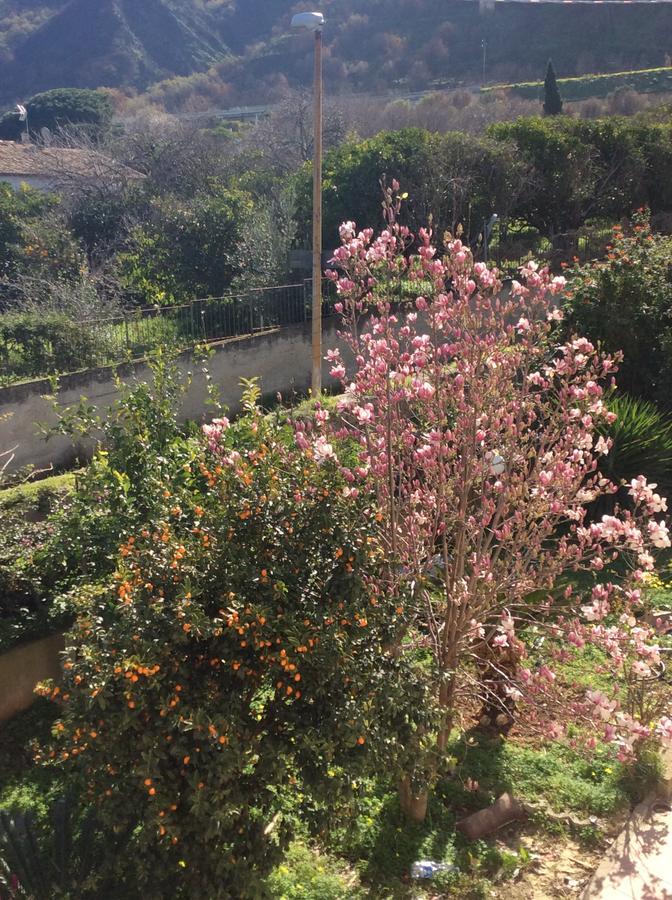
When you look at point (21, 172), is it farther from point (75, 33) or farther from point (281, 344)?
point (75, 33)

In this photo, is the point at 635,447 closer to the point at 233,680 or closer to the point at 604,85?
the point at 233,680

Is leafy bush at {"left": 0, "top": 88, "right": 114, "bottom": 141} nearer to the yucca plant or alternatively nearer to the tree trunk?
the yucca plant

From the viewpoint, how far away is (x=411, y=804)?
435 cm

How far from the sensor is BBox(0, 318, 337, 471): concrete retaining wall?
11.4 metres

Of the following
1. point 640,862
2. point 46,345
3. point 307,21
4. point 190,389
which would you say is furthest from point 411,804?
point 46,345

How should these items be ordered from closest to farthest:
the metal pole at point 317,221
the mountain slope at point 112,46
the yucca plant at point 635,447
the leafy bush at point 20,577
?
the leafy bush at point 20,577
the yucca plant at point 635,447
the metal pole at point 317,221
the mountain slope at point 112,46

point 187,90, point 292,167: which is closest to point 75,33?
point 187,90

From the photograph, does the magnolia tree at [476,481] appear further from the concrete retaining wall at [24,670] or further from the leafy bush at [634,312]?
the leafy bush at [634,312]

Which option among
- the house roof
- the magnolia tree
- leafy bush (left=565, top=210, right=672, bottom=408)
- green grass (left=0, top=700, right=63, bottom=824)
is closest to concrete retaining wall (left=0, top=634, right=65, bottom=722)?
green grass (left=0, top=700, right=63, bottom=824)

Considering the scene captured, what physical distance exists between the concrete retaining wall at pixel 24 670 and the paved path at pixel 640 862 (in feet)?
12.2

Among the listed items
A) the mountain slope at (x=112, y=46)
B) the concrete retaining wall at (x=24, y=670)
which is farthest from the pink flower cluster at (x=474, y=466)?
the mountain slope at (x=112, y=46)

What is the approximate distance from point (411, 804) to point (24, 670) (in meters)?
2.99

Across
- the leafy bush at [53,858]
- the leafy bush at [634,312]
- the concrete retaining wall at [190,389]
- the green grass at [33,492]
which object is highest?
the leafy bush at [634,312]

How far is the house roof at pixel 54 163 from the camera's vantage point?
24.3 metres
